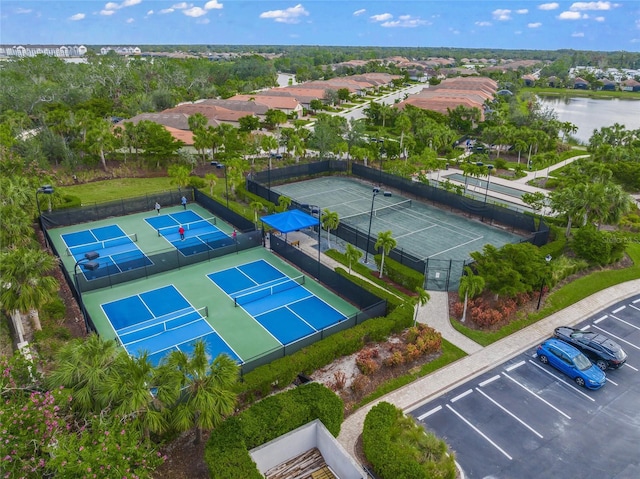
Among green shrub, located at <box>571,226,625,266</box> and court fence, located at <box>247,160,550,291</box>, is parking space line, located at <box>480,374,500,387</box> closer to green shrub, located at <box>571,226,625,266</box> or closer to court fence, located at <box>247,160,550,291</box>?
court fence, located at <box>247,160,550,291</box>

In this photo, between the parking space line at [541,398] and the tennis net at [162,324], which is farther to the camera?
the tennis net at [162,324]

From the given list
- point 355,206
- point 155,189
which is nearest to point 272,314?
point 355,206

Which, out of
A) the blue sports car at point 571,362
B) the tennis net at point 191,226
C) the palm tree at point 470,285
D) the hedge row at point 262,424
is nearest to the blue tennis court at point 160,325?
the hedge row at point 262,424

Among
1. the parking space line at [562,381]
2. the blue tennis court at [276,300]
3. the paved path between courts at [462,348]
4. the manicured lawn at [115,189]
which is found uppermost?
the manicured lawn at [115,189]

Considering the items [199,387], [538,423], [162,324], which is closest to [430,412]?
[538,423]

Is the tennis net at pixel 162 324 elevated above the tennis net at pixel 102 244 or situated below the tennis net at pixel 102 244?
below

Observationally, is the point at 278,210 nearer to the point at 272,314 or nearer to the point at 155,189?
the point at 272,314

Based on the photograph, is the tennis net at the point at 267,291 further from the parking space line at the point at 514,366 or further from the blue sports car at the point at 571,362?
the blue sports car at the point at 571,362
